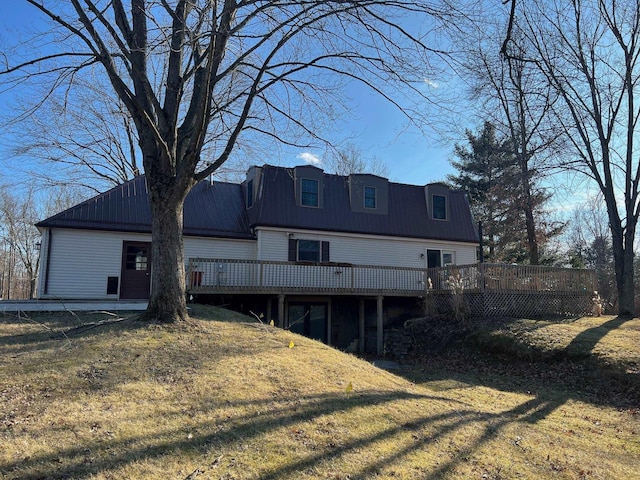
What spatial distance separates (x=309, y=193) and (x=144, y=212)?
20.4 ft

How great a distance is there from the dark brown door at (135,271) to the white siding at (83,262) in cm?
19

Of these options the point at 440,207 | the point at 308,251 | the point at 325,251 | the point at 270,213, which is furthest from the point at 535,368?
the point at 440,207

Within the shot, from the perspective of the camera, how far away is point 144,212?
15680mm

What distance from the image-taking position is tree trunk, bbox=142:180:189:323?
28.3 feet

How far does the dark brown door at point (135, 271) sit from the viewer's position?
1509 cm

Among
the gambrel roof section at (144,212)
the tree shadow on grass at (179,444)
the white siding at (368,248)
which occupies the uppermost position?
the gambrel roof section at (144,212)

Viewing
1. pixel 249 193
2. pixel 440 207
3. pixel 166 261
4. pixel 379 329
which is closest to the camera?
pixel 166 261

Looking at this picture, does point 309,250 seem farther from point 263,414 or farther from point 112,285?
point 263,414

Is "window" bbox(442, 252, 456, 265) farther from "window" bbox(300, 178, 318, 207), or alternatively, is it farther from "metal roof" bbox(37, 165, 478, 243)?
"window" bbox(300, 178, 318, 207)

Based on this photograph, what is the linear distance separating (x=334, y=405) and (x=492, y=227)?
83.1 ft

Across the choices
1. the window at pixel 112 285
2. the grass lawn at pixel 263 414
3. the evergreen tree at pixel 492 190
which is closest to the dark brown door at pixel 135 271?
the window at pixel 112 285

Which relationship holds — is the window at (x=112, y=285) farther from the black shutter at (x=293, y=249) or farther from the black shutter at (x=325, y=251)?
the black shutter at (x=325, y=251)

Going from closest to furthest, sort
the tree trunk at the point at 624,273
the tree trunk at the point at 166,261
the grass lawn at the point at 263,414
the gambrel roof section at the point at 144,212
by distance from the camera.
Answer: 1. the grass lawn at the point at 263,414
2. the tree trunk at the point at 166,261
3. the gambrel roof section at the point at 144,212
4. the tree trunk at the point at 624,273

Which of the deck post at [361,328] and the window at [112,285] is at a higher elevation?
Result: the window at [112,285]
